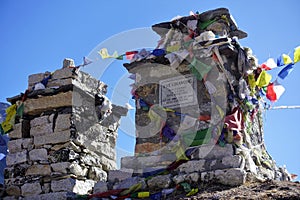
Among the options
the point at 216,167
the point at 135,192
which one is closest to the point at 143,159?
the point at 135,192

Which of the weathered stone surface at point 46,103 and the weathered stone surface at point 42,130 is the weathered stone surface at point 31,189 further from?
the weathered stone surface at point 46,103

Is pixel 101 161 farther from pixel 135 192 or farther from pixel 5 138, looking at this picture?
pixel 5 138

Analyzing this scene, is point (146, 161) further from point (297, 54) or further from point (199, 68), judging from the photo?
point (297, 54)

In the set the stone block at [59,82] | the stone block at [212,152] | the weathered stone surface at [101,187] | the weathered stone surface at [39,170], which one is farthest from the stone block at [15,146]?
the stone block at [212,152]

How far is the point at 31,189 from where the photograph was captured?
8.63 m

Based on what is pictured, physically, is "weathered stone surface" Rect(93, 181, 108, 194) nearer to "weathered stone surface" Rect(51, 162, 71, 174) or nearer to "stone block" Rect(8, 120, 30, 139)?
"weathered stone surface" Rect(51, 162, 71, 174)

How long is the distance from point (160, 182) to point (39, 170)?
2.43 metres

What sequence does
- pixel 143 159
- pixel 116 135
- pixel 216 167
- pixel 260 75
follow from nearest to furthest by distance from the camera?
1. pixel 216 167
2. pixel 143 159
3. pixel 260 75
4. pixel 116 135

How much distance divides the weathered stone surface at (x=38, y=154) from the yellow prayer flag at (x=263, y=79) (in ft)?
12.2

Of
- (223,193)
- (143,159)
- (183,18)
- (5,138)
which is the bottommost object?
(223,193)

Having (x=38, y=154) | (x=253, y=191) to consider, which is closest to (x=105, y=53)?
(x=38, y=154)

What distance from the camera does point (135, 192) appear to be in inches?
292

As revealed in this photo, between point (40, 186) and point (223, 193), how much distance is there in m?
3.40

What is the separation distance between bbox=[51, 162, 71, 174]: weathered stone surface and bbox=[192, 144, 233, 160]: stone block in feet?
7.42
